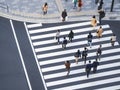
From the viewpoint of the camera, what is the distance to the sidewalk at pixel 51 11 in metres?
42.2

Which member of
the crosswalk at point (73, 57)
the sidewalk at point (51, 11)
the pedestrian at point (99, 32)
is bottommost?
the crosswalk at point (73, 57)

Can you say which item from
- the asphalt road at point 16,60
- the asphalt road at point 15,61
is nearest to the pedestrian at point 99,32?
the asphalt road at point 16,60

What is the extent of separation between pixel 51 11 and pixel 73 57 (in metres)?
5.97

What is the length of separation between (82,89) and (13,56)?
6479 mm

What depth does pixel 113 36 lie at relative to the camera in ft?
128

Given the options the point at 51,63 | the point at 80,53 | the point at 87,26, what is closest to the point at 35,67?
the point at 51,63

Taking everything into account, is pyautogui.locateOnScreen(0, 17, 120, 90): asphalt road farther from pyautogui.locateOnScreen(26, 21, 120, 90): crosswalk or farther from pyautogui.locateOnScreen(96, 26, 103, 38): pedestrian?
pyautogui.locateOnScreen(96, 26, 103, 38): pedestrian

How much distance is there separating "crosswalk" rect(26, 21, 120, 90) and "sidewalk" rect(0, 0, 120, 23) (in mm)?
693

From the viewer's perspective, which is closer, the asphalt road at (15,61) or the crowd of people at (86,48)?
the asphalt road at (15,61)

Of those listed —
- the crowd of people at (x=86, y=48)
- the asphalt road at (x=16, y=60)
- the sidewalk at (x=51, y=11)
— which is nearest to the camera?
the asphalt road at (x=16, y=60)

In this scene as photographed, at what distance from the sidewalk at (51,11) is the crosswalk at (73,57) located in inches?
27.3

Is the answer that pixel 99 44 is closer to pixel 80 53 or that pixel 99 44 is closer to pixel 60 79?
pixel 80 53

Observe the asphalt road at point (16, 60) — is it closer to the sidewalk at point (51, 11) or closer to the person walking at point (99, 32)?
the sidewalk at point (51, 11)

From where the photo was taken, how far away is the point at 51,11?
4297cm
